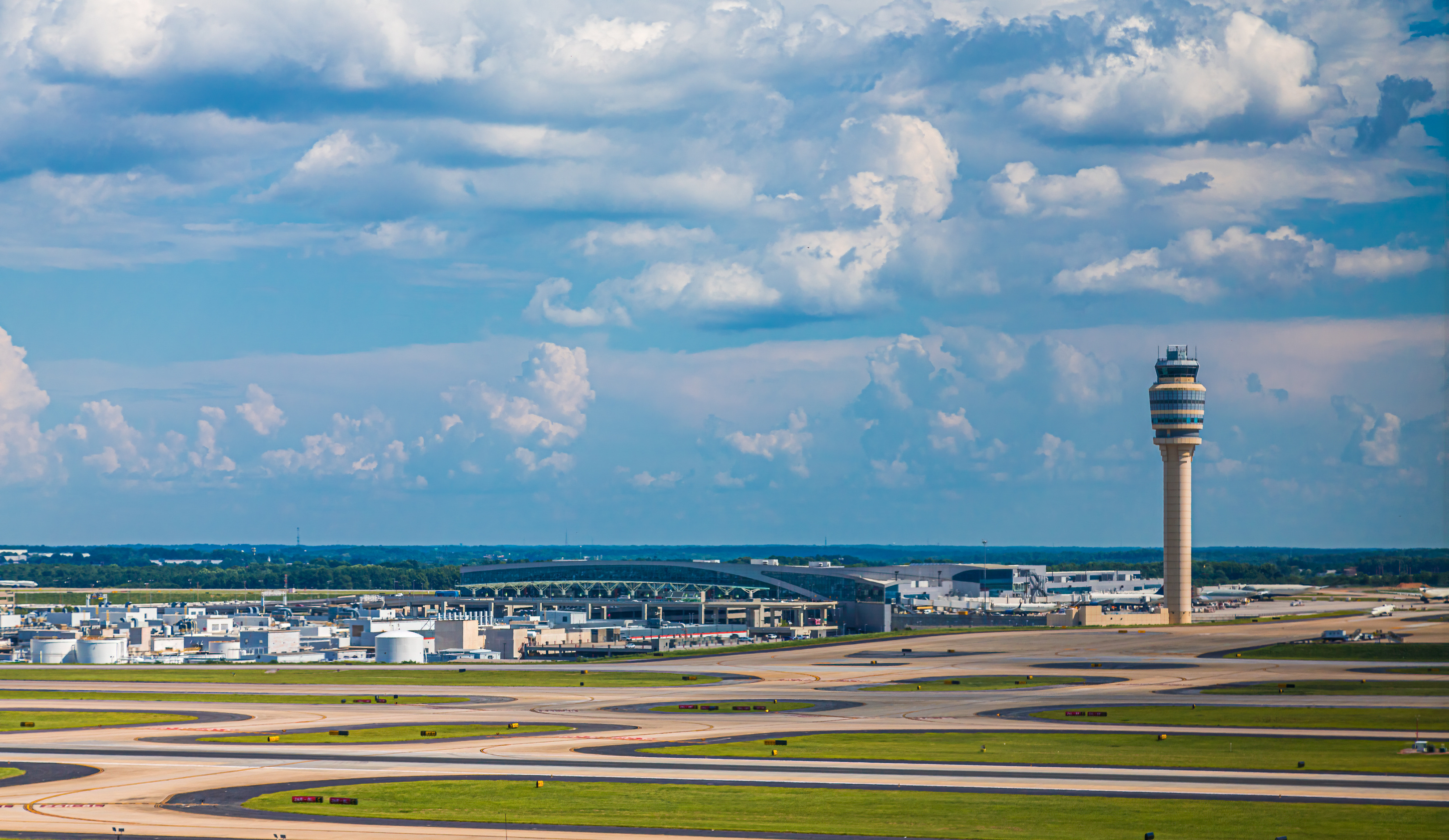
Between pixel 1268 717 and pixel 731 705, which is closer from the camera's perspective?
pixel 1268 717

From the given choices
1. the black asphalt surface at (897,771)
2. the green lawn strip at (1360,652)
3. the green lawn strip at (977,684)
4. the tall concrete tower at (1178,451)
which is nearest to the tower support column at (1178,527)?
the tall concrete tower at (1178,451)

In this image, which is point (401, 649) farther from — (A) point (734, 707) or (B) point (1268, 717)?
(B) point (1268, 717)

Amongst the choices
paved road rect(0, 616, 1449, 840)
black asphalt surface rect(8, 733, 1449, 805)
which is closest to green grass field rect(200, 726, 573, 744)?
paved road rect(0, 616, 1449, 840)

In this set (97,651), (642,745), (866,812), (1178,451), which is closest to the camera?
(866,812)

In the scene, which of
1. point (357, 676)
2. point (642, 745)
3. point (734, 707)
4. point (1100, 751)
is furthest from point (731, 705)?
point (357, 676)

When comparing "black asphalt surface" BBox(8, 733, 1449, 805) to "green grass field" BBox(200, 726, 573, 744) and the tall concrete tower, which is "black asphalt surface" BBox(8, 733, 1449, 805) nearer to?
"green grass field" BBox(200, 726, 573, 744)

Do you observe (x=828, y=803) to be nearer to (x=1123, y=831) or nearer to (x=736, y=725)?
(x=1123, y=831)
